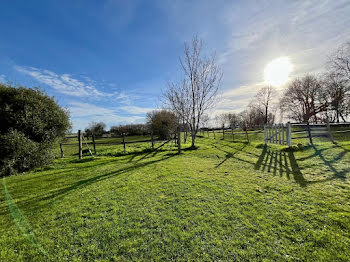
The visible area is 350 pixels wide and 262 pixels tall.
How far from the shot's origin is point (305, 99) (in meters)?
27.9

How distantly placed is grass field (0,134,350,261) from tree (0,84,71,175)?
1153 mm

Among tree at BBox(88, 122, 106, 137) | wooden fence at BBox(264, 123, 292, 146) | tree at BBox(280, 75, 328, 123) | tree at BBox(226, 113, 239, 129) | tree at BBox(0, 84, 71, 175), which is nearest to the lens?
tree at BBox(0, 84, 71, 175)

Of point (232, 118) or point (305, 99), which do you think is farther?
point (232, 118)

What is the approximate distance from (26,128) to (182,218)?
7290 millimetres

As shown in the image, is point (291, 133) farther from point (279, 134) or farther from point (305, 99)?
point (305, 99)

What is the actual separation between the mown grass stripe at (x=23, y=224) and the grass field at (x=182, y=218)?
0.02 metres

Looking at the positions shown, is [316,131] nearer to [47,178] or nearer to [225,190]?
[225,190]

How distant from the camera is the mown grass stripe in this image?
213cm

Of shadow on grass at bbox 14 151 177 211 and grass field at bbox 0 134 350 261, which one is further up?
grass field at bbox 0 134 350 261

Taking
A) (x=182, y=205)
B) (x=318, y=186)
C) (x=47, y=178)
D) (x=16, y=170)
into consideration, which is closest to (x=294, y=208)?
(x=318, y=186)

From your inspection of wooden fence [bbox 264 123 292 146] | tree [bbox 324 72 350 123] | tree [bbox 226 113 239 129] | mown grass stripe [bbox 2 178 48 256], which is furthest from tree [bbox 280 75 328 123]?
mown grass stripe [bbox 2 178 48 256]

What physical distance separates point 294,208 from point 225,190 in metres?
1.38

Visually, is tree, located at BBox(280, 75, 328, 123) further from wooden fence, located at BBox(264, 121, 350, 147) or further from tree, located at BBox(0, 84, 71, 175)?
tree, located at BBox(0, 84, 71, 175)

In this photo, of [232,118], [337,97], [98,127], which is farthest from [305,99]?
[98,127]
